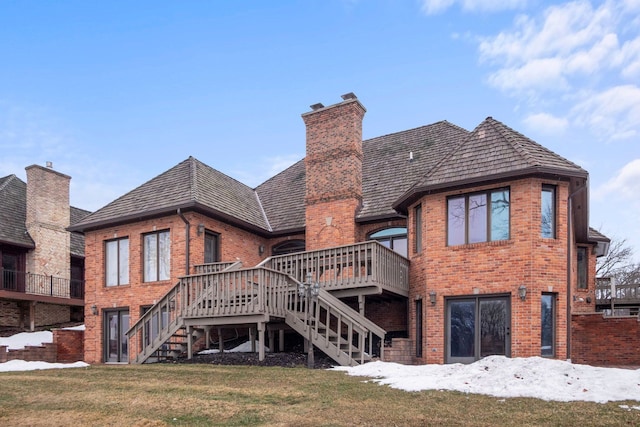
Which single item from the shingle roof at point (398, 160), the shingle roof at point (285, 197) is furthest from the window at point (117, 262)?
the shingle roof at point (398, 160)

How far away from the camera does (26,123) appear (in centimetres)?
2312

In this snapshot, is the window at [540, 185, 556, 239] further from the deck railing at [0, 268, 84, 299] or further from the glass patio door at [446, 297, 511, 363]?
the deck railing at [0, 268, 84, 299]

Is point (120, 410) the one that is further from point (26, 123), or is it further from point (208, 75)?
point (26, 123)

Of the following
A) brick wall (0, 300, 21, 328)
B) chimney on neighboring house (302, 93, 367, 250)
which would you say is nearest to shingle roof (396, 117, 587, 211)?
chimney on neighboring house (302, 93, 367, 250)

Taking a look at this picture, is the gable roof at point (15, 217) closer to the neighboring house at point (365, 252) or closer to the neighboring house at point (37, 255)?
the neighboring house at point (37, 255)

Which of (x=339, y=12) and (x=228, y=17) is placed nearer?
(x=339, y=12)

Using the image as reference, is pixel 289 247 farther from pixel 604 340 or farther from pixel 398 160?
pixel 604 340

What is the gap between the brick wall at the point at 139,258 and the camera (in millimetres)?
17328

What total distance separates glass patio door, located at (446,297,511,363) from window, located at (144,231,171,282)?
941 cm

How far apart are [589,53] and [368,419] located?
13298mm

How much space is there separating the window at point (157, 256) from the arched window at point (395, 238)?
6.99 meters

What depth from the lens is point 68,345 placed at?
19.3 m

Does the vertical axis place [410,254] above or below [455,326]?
above

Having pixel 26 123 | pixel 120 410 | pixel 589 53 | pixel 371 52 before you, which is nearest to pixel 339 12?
pixel 371 52
